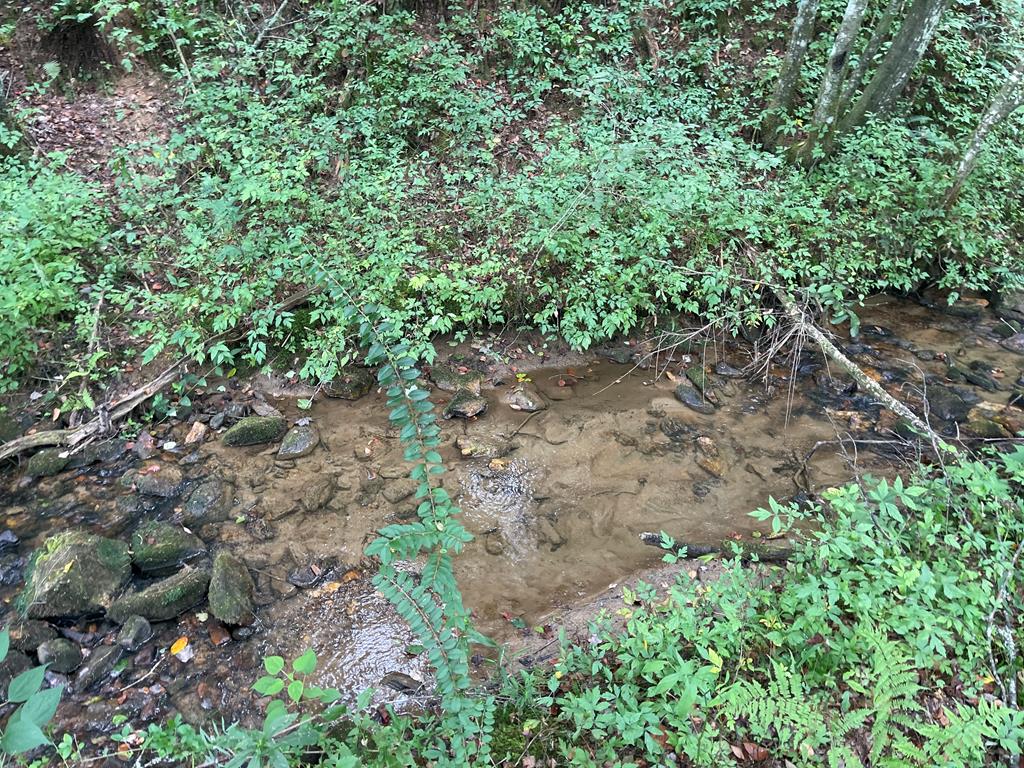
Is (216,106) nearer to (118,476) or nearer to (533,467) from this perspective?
(118,476)

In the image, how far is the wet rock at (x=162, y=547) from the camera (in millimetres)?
4633

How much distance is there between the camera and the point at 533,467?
5.82m

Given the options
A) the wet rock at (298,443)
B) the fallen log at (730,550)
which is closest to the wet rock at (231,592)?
the wet rock at (298,443)

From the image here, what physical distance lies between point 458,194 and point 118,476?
5.24 m

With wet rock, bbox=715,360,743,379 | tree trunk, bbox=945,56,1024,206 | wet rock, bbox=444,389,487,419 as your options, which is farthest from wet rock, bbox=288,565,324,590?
tree trunk, bbox=945,56,1024,206

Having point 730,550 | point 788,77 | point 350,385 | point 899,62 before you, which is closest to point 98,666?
point 350,385

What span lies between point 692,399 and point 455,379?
9.50 feet

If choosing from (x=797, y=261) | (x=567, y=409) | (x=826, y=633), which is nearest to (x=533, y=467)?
(x=567, y=409)

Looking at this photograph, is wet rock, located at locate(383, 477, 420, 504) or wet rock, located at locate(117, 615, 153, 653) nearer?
wet rock, located at locate(117, 615, 153, 653)

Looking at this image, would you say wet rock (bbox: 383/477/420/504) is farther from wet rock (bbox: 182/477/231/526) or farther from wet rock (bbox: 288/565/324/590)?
wet rock (bbox: 182/477/231/526)

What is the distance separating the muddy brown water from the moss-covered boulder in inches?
7.9

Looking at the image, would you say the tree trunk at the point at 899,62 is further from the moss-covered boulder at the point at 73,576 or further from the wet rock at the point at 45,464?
the wet rock at the point at 45,464

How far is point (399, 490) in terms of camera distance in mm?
5469

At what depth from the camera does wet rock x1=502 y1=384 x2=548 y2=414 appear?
650 cm
